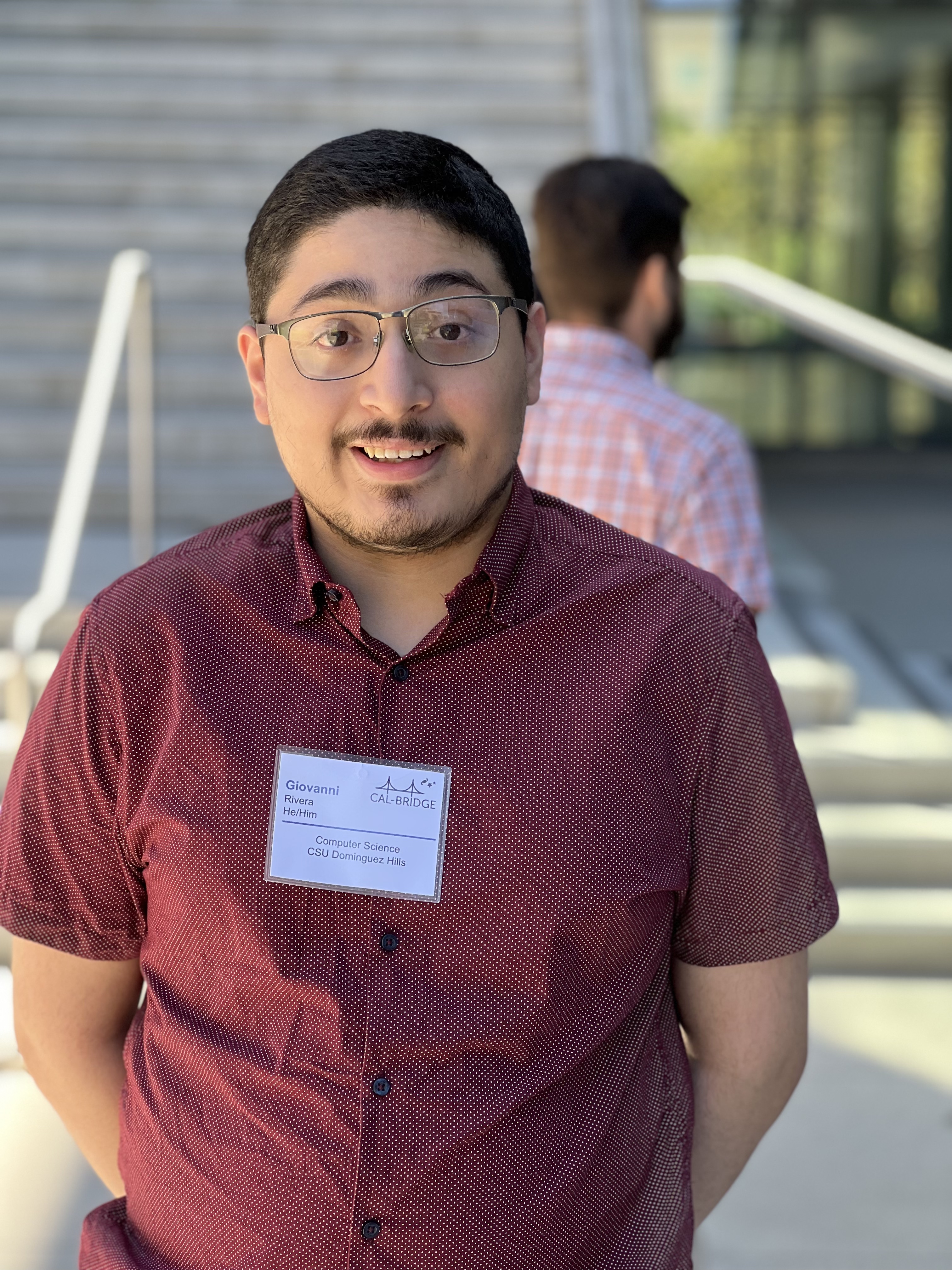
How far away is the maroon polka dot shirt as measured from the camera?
1.17m

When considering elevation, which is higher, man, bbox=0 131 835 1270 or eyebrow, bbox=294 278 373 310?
→ eyebrow, bbox=294 278 373 310

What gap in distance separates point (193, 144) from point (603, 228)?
16.1ft

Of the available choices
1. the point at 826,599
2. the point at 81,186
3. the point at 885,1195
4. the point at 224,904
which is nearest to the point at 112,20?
the point at 81,186

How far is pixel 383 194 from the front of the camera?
1168 millimetres

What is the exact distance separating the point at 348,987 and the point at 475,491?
0.42 meters

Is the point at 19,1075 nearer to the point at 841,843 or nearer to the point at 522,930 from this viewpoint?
the point at 841,843

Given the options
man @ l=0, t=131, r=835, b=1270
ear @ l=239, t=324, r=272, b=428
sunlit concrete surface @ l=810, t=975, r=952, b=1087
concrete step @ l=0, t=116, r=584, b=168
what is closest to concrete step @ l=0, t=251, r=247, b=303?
concrete step @ l=0, t=116, r=584, b=168

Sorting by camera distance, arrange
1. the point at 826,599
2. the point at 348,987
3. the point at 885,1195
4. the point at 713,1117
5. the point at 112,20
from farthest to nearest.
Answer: the point at 112,20
the point at 826,599
the point at 885,1195
the point at 713,1117
the point at 348,987

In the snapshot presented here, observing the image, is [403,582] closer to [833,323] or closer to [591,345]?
[591,345]

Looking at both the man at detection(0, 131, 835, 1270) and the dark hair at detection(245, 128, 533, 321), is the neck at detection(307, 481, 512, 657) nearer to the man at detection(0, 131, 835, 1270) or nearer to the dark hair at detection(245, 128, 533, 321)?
the man at detection(0, 131, 835, 1270)

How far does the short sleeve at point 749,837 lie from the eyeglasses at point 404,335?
1.09 ft

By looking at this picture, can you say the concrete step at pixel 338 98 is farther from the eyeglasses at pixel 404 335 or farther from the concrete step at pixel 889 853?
the eyeglasses at pixel 404 335

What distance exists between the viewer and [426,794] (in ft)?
3.91

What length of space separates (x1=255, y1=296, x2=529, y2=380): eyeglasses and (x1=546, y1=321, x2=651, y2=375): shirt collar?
1031 millimetres
